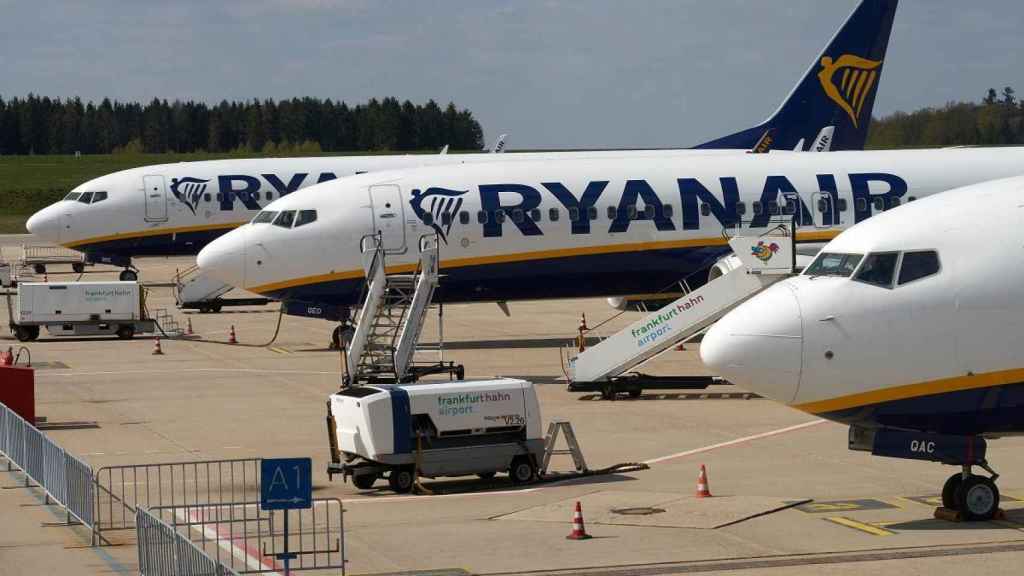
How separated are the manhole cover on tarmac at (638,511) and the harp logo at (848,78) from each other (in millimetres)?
41783

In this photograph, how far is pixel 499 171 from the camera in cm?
4491

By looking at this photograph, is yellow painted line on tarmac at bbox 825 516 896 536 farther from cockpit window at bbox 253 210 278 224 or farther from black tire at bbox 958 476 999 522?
cockpit window at bbox 253 210 278 224

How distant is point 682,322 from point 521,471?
33.0ft

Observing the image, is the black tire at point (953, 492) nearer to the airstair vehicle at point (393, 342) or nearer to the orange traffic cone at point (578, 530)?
the orange traffic cone at point (578, 530)

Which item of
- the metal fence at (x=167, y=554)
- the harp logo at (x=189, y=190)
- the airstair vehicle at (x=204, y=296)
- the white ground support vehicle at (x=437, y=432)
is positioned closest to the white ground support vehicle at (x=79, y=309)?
the airstair vehicle at (x=204, y=296)

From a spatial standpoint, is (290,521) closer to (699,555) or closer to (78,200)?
(699,555)

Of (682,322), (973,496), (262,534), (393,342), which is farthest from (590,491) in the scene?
(393,342)

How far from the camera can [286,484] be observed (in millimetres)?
19000

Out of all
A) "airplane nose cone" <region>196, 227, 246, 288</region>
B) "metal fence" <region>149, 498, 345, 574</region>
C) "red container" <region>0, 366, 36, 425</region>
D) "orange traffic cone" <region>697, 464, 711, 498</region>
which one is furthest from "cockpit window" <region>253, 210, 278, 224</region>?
"orange traffic cone" <region>697, 464, 711, 498</region>

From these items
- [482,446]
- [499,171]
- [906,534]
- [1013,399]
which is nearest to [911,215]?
[1013,399]

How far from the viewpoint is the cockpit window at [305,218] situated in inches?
1702

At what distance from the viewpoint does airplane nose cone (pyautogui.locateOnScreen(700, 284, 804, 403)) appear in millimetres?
21547

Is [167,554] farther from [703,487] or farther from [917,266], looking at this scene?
[917,266]

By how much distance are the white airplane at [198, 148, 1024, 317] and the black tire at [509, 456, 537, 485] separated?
17.4m
